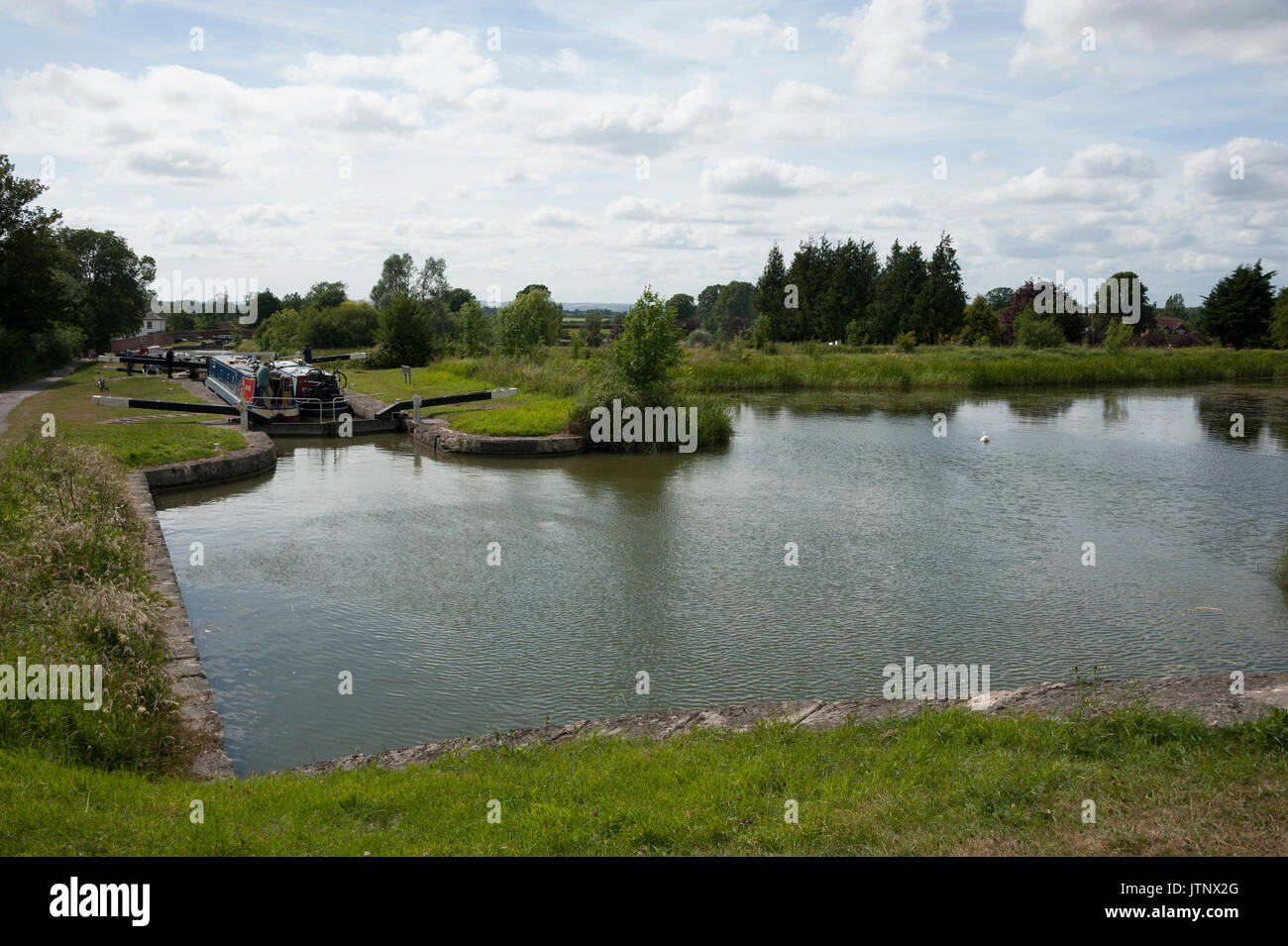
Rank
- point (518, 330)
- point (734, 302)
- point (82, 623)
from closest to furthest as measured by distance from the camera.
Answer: point (82, 623), point (518, 330), point (734, 302)

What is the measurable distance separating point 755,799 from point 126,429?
813 inches

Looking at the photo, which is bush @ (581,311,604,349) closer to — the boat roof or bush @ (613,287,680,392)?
the boat roof

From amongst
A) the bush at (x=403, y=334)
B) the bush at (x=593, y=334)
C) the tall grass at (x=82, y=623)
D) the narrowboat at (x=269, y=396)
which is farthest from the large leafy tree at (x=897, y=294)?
the tall grass at (x=82, y=623)

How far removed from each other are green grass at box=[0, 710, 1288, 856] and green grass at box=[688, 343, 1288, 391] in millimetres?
31620

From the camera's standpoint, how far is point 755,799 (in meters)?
4.81

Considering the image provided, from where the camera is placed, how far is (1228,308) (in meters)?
56.4

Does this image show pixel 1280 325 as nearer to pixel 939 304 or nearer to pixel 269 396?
pixel 939 304

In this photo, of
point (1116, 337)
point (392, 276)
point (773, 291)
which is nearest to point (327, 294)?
point (392, 276)

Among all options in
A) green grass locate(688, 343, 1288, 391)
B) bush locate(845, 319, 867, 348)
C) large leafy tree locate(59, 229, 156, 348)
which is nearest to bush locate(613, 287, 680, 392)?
green grass locate(688, 343, 1288, 391)

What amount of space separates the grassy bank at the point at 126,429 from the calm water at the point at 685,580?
60.3 inches

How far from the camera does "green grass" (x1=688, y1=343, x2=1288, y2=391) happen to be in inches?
1613

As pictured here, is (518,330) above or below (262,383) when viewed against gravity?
above

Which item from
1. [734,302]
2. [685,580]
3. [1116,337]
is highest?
[734,302]
